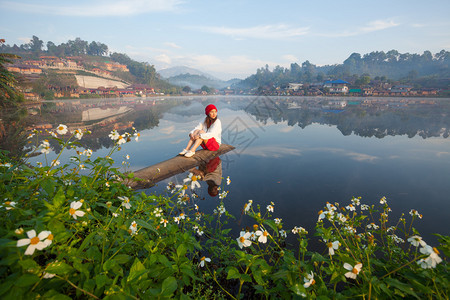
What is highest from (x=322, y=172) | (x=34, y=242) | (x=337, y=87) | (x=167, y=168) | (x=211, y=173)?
(x=337, y=87)

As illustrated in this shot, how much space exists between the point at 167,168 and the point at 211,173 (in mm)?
985

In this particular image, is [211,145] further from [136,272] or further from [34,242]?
[34,242]

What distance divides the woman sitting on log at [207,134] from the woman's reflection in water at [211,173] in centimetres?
48

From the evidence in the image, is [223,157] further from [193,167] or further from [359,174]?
[359,174]

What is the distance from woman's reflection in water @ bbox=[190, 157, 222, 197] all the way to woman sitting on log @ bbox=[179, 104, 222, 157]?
48 cm

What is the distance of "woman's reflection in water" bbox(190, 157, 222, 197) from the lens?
12.5 ft

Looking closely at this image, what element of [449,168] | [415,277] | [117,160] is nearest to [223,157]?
[117,160]

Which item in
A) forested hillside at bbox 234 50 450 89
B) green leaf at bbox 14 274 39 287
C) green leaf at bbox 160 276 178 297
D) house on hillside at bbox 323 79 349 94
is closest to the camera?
green leaf at bbox 14 274 39 287

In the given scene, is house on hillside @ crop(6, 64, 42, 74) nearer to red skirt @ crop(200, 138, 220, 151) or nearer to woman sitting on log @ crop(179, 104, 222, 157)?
woman sitting on log @ crop(179, 104, 222, 157)

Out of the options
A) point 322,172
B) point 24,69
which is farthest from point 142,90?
point 322,172

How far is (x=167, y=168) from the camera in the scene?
4.38 metres

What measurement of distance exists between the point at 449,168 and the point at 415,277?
5976 mm

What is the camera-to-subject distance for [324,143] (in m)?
7.74

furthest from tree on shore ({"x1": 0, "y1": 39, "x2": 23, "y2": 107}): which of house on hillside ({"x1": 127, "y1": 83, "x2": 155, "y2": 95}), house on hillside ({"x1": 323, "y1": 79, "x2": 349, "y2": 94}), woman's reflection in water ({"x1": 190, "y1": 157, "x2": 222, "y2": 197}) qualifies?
house on hillside ({"x1": 323, "y1": 79, "x2": 349, "y2": 94})
